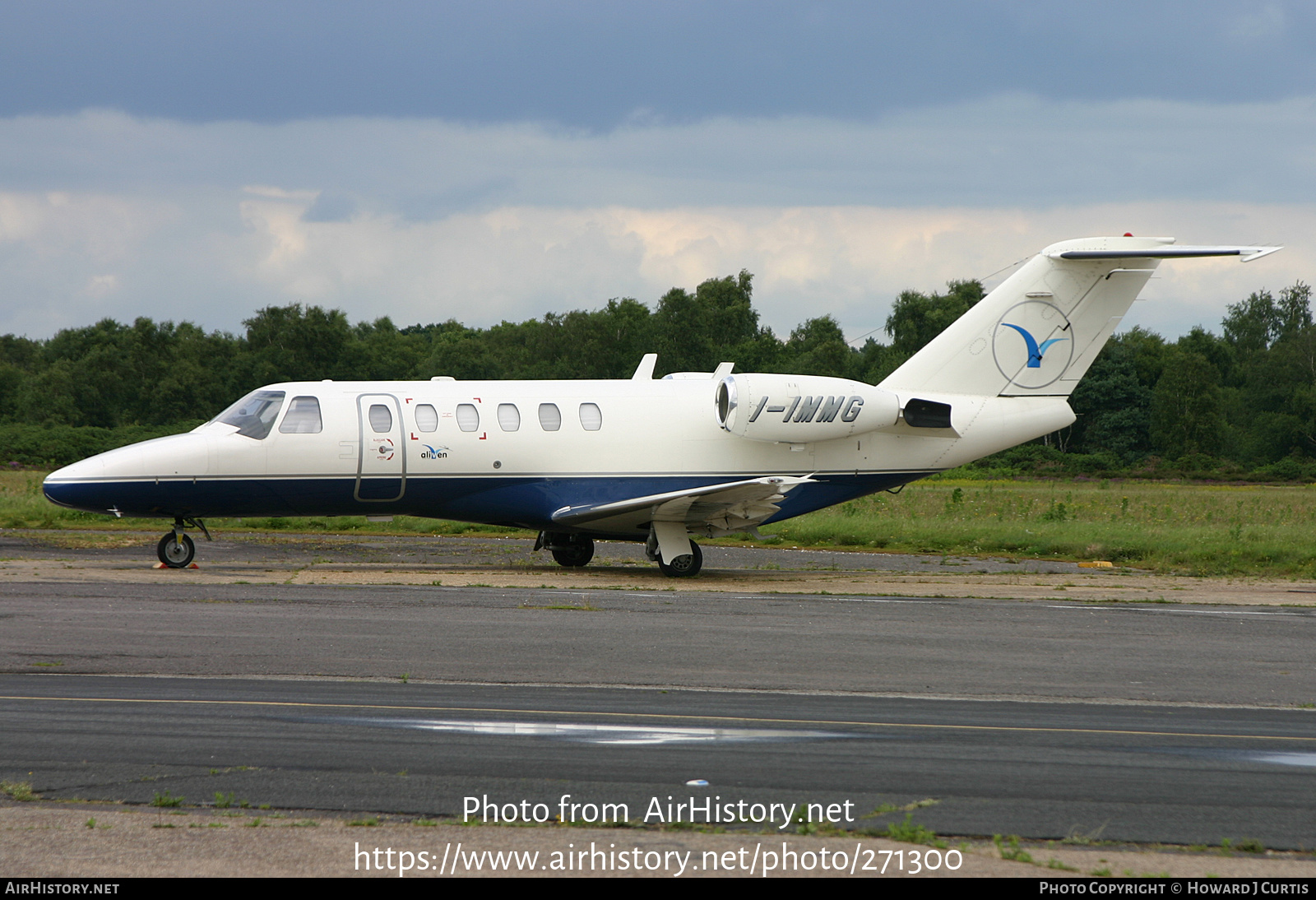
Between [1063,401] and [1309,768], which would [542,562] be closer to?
[1063,401]

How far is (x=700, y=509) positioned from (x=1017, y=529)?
1089cm

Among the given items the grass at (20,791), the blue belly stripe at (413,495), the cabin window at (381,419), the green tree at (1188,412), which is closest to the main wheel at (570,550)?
the blue belly stripe at (413,495)

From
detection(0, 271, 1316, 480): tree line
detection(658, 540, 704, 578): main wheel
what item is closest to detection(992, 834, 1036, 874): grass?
detection(658, 540, 704, 578): main wheel

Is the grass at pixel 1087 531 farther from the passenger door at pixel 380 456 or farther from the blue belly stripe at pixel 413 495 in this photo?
the passenger door at pixel 380 456

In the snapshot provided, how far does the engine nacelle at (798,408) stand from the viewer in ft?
61.2

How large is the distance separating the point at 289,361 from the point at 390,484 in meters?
44.5

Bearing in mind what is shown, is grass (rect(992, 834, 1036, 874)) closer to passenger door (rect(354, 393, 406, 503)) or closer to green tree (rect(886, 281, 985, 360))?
passenger door (rect(354, 393, 406, 503))

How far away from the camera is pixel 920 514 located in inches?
→ 1313

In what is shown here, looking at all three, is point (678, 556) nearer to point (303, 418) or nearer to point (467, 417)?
point (467, 417)

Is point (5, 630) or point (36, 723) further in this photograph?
point (5, 630)

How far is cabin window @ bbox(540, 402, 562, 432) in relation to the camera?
1866 cm

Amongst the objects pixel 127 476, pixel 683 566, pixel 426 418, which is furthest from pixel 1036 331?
pixel 127 476

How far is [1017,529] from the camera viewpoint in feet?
85.9

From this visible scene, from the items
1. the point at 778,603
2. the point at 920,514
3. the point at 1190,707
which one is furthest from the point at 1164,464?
the point at 1190,707
